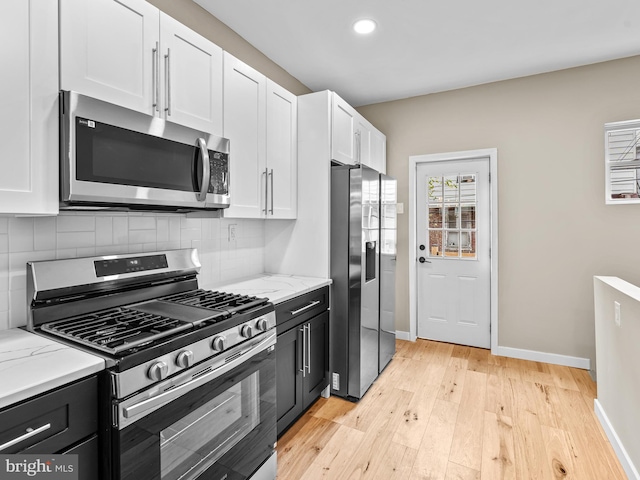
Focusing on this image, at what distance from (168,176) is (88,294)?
64 centimetres

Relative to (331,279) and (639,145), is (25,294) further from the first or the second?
(639,145)

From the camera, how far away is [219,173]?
75.9 inches

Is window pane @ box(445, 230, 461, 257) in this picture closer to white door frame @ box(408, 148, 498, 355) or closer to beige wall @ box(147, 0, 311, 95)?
white door frame @ box(408, 148, 498, 355)

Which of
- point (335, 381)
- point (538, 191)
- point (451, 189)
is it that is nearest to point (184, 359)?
point (335, 381)

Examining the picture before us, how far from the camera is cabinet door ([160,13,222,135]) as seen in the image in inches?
66.0

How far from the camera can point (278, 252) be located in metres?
2.87

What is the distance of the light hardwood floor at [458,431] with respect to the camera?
74.2 inches

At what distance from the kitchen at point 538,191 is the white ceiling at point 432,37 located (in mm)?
175

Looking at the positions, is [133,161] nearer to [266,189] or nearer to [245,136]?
[245,136]

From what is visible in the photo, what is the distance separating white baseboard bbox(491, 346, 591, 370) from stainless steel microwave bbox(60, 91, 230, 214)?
10.1 feet

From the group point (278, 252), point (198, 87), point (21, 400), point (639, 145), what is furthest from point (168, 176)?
point (639, 145)

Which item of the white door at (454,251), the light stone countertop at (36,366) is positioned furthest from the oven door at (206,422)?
the white door at (454,251)

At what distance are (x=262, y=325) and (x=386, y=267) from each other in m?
1.68

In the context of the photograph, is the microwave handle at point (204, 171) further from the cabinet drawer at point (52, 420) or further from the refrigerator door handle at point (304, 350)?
the refrigerator door handle at point (304, 350)
